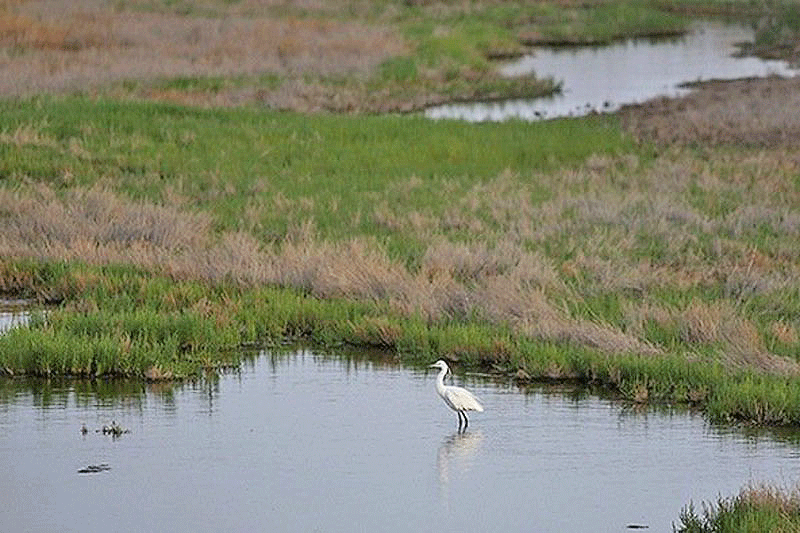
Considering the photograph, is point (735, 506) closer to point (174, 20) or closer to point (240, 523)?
point (240, 523)

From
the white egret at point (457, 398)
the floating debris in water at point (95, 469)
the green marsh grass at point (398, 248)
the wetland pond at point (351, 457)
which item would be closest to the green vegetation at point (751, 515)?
the wetland pond at point (351, 457)

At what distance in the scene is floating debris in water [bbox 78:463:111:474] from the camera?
12.9m

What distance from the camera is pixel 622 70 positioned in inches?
2000

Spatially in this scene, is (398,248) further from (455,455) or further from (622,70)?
(622,70)

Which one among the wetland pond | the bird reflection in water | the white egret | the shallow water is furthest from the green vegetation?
the shallow water

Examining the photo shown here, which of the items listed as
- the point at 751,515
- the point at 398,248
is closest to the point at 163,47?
the point at 398,248

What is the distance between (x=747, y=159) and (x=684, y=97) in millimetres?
10754

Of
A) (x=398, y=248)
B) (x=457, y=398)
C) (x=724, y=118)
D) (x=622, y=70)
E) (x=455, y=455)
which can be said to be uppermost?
(x=622, y=70)

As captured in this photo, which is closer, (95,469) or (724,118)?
(95,469)

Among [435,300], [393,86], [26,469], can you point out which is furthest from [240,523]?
[393,86]

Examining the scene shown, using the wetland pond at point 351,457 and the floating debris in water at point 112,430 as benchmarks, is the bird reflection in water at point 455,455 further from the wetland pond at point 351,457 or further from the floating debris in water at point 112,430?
the floating debris in water at point 112,430

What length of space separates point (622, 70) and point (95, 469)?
39505 mm

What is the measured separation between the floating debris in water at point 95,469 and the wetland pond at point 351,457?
2cm

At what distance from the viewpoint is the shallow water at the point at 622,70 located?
40.8 m
